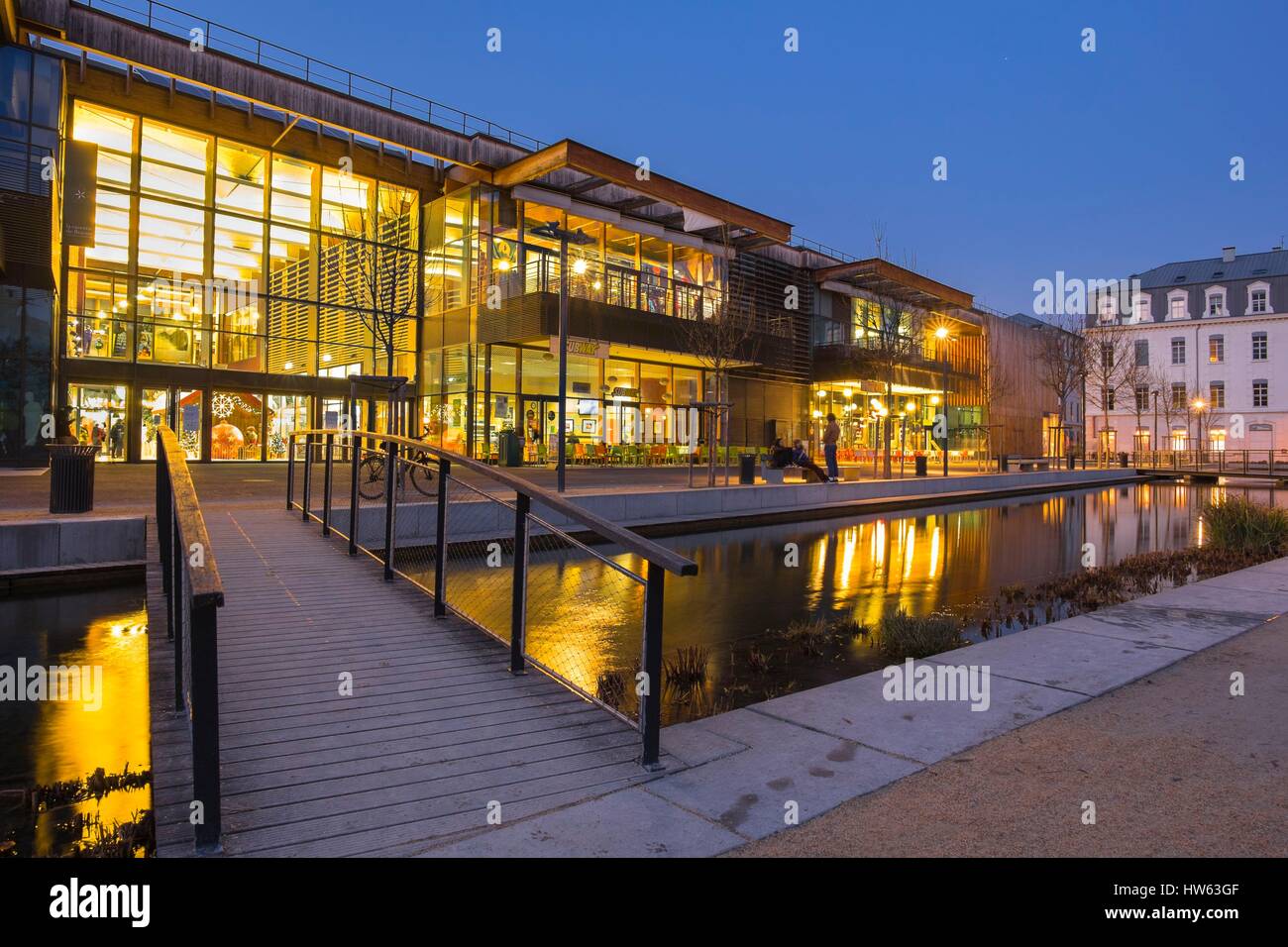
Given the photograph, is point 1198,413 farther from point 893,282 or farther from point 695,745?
point 695,745

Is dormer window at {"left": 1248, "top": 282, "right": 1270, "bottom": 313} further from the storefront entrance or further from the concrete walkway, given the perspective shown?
the storefront entrance

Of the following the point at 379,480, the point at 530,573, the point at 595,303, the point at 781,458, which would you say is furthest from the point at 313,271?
the point at 530,573

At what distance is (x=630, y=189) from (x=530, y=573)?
2296 cm

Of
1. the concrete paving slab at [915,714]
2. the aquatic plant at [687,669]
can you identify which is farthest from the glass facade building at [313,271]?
the concrete paving slab at [915,714]

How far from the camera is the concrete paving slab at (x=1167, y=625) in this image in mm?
6434

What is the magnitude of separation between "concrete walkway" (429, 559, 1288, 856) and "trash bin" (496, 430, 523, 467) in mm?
19890

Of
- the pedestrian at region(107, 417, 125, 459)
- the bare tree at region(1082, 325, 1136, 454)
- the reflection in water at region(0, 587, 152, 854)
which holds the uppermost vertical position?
the bare tree at region(1082, 325, 1136, 454)

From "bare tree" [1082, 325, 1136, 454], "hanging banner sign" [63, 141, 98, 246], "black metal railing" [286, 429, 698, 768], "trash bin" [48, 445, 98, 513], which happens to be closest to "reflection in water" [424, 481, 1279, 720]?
"black metal railing" [286, 429, 698, 768]

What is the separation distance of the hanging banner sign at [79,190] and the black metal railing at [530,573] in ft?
54.6

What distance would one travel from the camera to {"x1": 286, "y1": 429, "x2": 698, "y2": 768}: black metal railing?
13.9ft

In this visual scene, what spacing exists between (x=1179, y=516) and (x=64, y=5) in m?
30.7

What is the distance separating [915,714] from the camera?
15.5 feet
